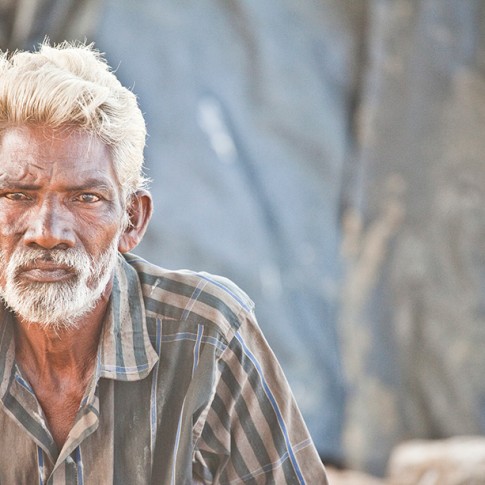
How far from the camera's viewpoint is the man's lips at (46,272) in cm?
277

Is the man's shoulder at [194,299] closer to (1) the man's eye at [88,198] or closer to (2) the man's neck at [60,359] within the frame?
(2) the man's neck at [60,359]

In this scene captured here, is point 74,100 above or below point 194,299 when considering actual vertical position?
above

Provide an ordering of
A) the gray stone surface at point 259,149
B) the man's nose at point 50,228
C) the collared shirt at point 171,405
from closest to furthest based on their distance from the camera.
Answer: the man's nose at point 50,228
the collared shirt at point 171,405
the gray stone surface at point 259,149

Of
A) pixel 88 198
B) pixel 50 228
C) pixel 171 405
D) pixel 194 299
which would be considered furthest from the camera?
pixel 194 299

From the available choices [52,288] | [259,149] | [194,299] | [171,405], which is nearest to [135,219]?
[194,299]

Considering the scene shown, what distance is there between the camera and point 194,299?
3.04 m

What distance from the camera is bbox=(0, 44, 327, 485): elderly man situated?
9.11 ft

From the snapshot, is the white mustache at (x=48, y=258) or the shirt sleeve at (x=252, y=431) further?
the shirt sleeve at (x=252, y=431)

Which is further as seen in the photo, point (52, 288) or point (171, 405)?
point (171, 405)

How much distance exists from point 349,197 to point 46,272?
3.61 meters

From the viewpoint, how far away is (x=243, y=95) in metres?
6.01

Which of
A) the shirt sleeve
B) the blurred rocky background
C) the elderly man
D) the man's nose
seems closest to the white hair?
the elderly man

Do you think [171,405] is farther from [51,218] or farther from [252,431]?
[51,218]

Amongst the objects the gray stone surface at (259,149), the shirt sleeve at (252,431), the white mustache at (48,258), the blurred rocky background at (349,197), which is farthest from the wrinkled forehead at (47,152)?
the blurred rocky background at (349,197)
